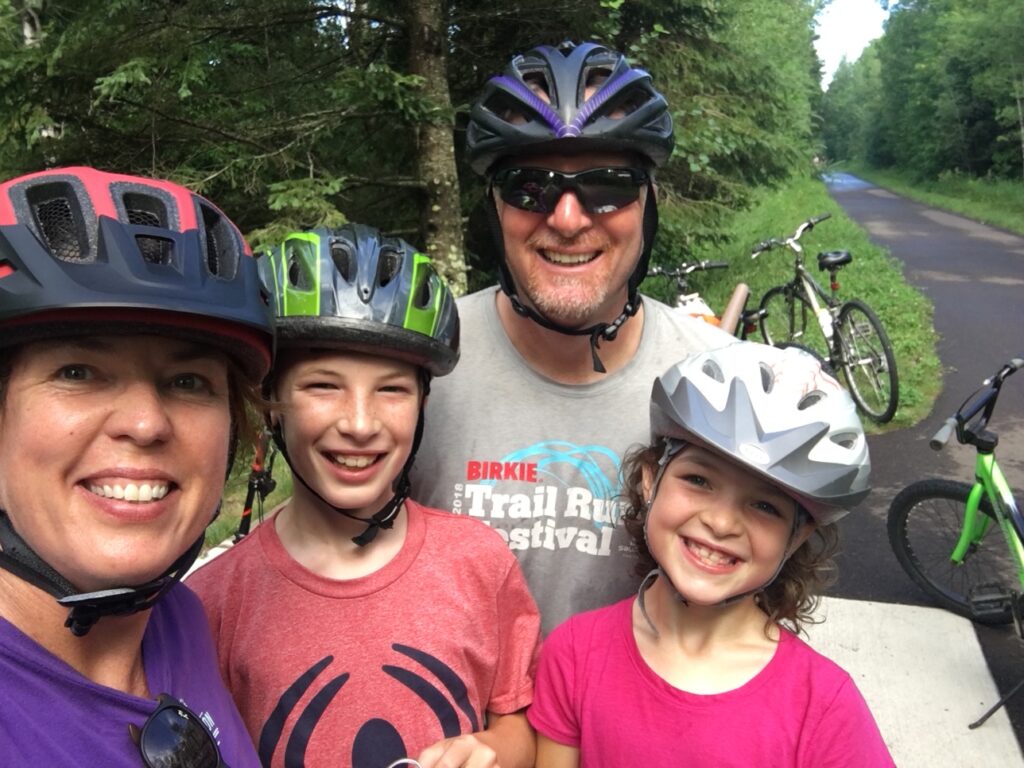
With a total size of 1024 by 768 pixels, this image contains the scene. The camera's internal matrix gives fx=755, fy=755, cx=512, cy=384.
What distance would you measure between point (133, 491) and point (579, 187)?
153 centimetres

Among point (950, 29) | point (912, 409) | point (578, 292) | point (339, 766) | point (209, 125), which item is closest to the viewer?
point (339, 766)

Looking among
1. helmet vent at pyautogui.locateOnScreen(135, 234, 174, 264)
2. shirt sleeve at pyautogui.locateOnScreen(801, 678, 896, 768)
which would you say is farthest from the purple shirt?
shirt sleeve at pyautogui.locateOnScreen(801, 678, 896, 768)

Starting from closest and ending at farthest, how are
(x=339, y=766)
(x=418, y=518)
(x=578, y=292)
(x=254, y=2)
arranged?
(x=339, y=766)
(x=418, y=518)
(x=578, y=292)
(x=254, y=2)

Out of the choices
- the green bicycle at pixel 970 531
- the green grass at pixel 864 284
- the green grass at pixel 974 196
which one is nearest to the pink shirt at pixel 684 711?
the green bicycle at pixel 970 531

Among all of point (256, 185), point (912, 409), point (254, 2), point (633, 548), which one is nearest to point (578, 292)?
point (633, 548)

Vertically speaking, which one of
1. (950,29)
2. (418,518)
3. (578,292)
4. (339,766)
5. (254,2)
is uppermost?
(950,29)

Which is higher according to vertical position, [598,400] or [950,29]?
[950,29]

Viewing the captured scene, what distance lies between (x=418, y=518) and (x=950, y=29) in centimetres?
4926

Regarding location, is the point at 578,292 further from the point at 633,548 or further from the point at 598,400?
the point at 633,548

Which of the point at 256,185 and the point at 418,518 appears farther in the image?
the point at 256,185

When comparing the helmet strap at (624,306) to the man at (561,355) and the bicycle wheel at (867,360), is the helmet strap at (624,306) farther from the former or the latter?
the bicycle wheel at (867,360)

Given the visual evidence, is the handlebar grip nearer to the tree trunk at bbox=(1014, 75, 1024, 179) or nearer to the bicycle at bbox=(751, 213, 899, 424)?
the bicycle at bbox=(751, 213, 899, 424)

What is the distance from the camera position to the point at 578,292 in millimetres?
2234

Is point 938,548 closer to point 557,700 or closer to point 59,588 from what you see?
point 557,700
